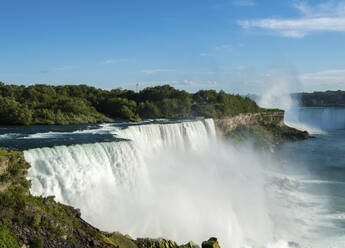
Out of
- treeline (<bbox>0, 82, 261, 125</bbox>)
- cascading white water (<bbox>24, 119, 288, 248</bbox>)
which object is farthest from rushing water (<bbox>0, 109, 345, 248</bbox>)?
treeline (<bbox>0, 82, 261, 125</bbox>)

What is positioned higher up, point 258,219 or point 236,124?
point 236,124

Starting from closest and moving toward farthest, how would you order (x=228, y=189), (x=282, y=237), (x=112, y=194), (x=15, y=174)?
(x=15, y=174) < (x=112, y=194) < (x=282, y=237) < (x=228, y=189)

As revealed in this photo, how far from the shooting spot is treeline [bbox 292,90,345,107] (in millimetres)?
97312

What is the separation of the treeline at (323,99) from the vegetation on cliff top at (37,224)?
9682cm

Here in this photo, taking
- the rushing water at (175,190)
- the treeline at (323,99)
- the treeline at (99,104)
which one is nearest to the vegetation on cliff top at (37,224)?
the rushing water at (175,190)

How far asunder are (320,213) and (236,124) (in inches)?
956

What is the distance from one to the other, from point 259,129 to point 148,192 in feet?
104

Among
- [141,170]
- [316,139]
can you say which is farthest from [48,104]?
[316,139]

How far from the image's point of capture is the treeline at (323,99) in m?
97.3

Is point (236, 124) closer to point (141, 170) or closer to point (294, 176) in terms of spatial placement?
point (294, 176)

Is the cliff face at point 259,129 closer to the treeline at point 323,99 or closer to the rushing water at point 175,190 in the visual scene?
the rushing water at point 175,190

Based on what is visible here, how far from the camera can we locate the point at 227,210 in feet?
53.3

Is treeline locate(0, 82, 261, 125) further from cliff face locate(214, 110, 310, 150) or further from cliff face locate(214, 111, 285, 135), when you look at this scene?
cliff face locate(214, 110, 310, 150)

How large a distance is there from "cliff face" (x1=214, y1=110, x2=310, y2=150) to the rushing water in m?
11.6
